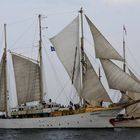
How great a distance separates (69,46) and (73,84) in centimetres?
559

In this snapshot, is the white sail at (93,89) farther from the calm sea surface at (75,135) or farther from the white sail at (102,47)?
the calm sea surface at (75,135)

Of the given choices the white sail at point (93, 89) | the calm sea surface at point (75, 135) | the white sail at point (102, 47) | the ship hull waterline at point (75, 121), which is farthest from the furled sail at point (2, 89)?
the white sail at point (102, 47)

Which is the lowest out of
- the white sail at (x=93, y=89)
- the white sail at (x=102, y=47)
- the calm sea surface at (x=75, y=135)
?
the calm sea surface at (x=75, y=135)

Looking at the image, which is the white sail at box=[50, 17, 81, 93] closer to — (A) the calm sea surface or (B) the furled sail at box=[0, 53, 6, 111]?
(A) the calm sea surface

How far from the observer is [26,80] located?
98375 millimetres

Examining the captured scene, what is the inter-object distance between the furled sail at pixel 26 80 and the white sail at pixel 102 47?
1351 cm

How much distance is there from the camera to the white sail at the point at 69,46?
94688mm

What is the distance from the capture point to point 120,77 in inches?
3393

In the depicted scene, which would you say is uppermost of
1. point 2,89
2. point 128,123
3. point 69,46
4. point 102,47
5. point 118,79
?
point 69,46

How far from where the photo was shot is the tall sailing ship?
290ft

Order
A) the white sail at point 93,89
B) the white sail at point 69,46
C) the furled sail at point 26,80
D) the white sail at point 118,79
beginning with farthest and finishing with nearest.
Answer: the furled sail at point 26,80
the white sail at point 69,46
the white sail at point 93,89
the white sail at point 118,79

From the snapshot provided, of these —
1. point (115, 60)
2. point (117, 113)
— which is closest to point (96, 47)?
point (115, 60)

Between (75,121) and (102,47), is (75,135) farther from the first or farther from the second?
(102,47)

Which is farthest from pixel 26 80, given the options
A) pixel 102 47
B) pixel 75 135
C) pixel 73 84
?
pixel 75 135
